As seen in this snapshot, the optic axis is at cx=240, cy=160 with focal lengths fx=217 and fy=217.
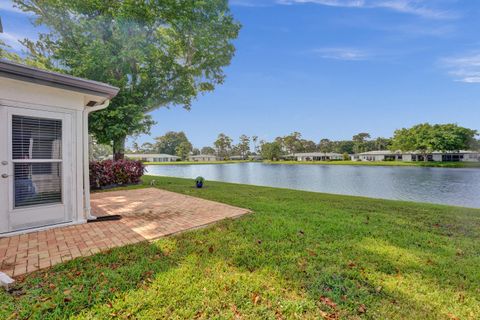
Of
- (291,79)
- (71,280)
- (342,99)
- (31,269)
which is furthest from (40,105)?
(342,99)

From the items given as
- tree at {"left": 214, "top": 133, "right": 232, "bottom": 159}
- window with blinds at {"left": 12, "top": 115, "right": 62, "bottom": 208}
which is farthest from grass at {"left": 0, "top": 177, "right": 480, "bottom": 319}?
tree at {"left": 214, "top": 133, "right": 232, "bottom": 159}

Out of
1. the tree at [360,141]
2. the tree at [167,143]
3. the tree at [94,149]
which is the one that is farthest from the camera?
the tree at [167,143]

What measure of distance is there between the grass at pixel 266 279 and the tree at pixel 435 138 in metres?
51.0

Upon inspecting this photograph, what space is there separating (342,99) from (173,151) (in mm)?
58151

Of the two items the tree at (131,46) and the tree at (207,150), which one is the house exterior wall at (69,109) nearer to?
the tree at (131,46)

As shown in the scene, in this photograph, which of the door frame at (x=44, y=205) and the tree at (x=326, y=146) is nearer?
the door frame at (x=44, y=205)

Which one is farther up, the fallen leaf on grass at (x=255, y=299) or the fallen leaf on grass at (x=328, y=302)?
the fallen leaf on grass at (x=255, y=299)

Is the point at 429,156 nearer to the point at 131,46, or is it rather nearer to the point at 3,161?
the point at 131,46

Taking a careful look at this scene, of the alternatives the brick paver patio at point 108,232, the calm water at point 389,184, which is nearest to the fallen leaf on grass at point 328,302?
the brick paver patio at point 108,232

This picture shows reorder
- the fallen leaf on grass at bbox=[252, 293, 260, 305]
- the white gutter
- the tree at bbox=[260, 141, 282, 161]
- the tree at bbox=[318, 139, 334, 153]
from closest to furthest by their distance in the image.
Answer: the fallen leaf on grass at bbox=[252, 293, 260, 305] < the white gutter < the tree at bbox=[260, 141, 282, 161] < the tree at bbox=[318, 139, 334, 153]

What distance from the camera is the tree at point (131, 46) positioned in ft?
29.2

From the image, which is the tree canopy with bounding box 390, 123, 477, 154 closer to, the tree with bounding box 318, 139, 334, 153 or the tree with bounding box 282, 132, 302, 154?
the tree with bounding box 318, 139, 334, 153

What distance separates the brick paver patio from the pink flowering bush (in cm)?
303

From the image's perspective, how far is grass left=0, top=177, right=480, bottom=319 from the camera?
184 centimetres
